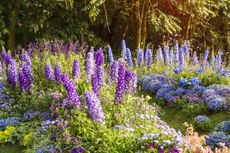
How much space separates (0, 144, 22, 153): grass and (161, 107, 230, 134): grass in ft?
9.10

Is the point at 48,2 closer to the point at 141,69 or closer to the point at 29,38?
the point at 29,38

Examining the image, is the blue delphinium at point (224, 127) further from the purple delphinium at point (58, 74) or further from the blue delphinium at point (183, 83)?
the purple delphinium at point (58, 74)

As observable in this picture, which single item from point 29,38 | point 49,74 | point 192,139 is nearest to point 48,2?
point 29,38

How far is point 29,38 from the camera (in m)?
16.8

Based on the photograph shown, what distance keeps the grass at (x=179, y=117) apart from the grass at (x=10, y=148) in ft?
9.10

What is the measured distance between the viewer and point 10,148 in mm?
7141

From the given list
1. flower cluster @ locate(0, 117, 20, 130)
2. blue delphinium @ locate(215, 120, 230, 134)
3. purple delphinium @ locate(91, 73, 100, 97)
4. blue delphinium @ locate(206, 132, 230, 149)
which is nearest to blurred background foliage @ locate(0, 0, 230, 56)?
flower cluster @ locate(0, 117, 20, 130)

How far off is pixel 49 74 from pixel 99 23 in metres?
9.26

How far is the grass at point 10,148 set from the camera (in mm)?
7009

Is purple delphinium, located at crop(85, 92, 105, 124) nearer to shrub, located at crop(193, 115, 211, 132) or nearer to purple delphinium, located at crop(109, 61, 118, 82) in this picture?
purple delphinium, located at crop(109, 61, 118, 82)

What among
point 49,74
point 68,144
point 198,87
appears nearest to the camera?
point 68,144

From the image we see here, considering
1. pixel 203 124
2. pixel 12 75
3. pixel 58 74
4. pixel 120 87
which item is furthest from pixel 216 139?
pixel 12 75

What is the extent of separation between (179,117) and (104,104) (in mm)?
2396

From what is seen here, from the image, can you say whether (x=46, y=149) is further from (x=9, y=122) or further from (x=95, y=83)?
(x=9, y=122)
